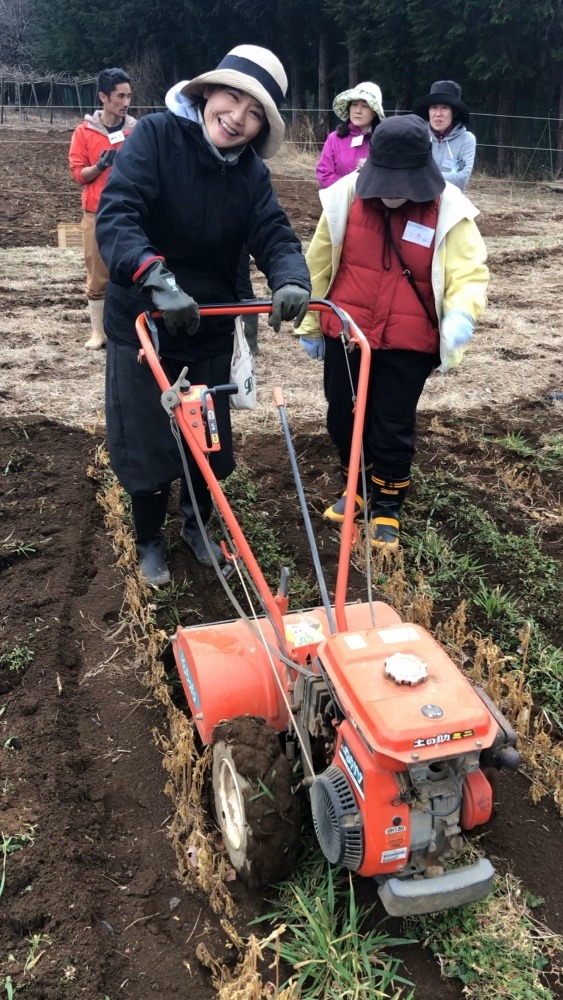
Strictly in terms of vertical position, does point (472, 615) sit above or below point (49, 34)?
below

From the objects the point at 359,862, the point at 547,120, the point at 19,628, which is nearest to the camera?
the point at 359,862

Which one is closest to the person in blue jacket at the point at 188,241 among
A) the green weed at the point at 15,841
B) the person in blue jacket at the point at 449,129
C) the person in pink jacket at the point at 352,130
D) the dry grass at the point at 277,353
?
the green weed at the point at 15,841

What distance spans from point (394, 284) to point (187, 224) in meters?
1.02

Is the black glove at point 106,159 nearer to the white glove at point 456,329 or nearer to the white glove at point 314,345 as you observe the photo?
the white glove at point 314,345

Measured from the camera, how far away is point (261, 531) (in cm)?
425

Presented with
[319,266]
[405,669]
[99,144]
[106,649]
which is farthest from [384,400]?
[99,144]

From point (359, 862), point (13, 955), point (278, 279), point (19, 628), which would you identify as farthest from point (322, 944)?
point (278, 279)

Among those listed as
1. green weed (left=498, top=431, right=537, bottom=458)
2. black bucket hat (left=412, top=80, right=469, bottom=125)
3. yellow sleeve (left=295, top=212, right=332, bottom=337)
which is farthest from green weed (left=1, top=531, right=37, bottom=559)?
black bucket hat (left=412, top=80, right=469, bottom=125)

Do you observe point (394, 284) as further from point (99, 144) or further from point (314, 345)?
point (99, 144)

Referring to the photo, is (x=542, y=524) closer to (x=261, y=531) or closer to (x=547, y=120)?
(x=261, y=531)

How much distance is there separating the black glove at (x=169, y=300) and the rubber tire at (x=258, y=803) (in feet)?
3.94

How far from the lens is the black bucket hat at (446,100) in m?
6.09

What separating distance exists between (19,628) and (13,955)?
4.74 feet

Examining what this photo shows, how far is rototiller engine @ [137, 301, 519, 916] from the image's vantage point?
203 cm
